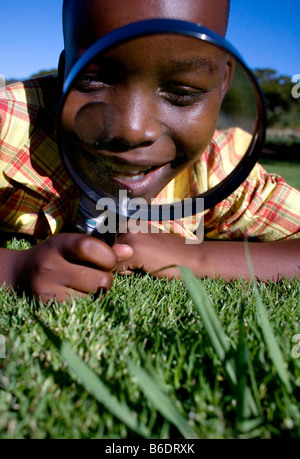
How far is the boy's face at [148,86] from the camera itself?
4.09ft

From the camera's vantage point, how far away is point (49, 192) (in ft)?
7.53

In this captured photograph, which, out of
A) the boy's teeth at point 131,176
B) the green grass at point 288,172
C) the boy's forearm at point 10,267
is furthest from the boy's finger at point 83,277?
the green grass at point 288,172

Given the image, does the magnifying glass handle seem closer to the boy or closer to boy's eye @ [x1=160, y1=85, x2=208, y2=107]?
the boy

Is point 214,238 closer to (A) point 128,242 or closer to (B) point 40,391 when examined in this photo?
(A) point 128,242

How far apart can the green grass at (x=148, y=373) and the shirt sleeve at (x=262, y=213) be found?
102 centimetres

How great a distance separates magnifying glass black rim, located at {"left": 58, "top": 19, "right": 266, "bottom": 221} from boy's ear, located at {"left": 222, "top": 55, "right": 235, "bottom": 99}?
0.05 metres

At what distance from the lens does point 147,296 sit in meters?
1.61

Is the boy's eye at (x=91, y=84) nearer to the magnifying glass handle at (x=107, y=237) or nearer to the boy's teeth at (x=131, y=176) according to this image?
the boy's teeth at (x=131, y=176)

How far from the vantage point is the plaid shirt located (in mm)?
2188

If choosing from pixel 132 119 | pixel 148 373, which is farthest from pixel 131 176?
pixel 148 373

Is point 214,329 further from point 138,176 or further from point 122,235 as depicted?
point 122,235

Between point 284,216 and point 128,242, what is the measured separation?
3.36 ft

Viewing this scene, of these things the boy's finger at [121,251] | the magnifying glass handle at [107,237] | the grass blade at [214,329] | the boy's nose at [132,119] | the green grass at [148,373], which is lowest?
the green grass at [148,373]

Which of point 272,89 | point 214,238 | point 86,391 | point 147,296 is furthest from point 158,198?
point 272,89
